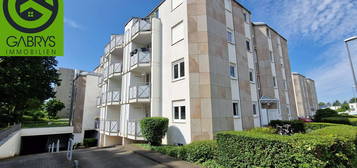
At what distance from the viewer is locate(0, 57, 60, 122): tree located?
710 inches

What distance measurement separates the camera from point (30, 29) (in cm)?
548

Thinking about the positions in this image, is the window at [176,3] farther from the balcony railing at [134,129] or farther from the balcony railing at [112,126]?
the balcony railing at [112,126]

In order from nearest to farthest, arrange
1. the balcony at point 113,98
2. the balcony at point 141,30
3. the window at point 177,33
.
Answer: the window at point 177,33 < the balcony at point 141,30 < the balcony at point 113,98

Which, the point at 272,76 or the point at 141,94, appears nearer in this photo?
the point at 141,94

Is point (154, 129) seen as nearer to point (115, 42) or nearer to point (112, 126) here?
point (112, 126)

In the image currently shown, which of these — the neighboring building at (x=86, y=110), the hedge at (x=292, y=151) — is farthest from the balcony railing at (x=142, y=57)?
the neighboring building at (x=86, y=110)

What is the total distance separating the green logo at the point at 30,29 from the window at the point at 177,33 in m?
7.71

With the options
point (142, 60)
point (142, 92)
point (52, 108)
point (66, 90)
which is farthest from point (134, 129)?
point (66, 90)

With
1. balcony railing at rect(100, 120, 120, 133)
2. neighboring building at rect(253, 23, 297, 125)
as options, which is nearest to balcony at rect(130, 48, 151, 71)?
balcony railing at rect(100, 120, 120, 133)

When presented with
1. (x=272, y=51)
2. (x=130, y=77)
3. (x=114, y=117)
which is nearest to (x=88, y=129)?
(x=114, y=117)

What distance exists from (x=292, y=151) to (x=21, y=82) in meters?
27.6

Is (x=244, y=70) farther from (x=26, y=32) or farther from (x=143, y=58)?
(x=26, y=32)

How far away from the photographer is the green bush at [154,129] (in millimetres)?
10203

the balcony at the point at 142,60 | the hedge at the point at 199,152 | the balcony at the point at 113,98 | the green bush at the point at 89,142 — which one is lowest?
the green bush at the point at 89,142
